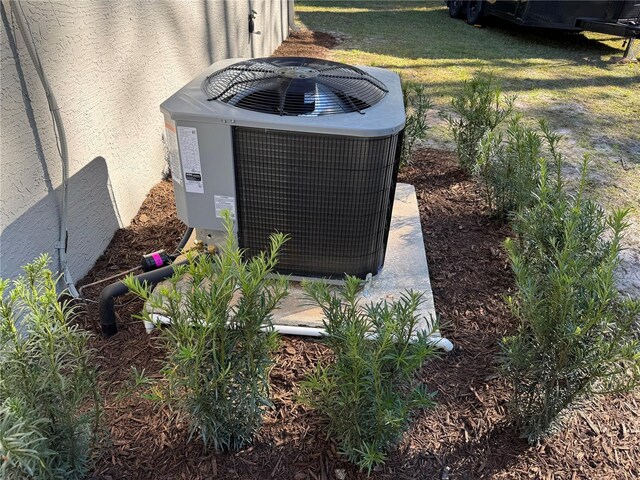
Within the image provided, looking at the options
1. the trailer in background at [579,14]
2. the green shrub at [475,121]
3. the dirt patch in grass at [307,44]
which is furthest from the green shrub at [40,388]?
the trailer in background at [579,14]

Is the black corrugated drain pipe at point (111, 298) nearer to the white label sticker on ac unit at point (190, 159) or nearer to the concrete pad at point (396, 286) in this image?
the concrete pad at point (396, 286)

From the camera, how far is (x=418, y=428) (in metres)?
1.84

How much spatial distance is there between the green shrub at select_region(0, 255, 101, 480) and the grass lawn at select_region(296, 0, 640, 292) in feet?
10.5

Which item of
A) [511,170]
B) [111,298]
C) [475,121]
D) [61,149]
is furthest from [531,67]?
[111,298]

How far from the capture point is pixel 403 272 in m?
2.60

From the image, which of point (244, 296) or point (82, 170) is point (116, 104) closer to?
point (82, 170)

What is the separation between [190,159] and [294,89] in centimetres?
55

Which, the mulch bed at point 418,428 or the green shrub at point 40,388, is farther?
the mulch bed at point 418,428

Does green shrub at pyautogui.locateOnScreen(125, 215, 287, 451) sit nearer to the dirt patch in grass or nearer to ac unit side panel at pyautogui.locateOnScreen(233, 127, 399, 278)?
ac unit side panel at pyautogui.locateOnScreen(233, 127, 399, 278)

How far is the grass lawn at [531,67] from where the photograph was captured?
4574mm

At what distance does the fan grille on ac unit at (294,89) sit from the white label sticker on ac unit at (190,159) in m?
0.19

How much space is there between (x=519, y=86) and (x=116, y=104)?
5.58 metres

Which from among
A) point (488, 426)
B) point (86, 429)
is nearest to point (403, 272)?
point (488, 426)

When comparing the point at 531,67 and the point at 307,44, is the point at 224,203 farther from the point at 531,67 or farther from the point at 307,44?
the point at 531,67
